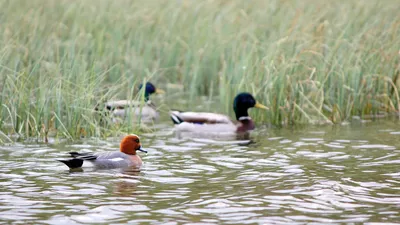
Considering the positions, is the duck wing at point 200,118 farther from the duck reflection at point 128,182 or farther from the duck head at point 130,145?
the duck reflection at point 128,182

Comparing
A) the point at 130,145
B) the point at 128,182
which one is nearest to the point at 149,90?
the point at 130,145

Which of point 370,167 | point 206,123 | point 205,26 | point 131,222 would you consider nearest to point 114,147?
point 206,123

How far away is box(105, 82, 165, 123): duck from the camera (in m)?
13.3

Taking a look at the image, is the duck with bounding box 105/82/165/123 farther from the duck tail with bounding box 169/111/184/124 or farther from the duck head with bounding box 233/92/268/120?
the duck head with bounding box 233/92/268/120

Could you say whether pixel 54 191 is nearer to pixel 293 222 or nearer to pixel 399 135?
pixel 293 222

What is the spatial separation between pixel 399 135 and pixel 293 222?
6.31 metres

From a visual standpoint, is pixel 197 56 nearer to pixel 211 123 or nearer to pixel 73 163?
pixel 211 123

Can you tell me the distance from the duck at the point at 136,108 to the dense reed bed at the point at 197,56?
0.65 feet

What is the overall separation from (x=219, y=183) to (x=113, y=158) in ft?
5.98

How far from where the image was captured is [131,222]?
768cm

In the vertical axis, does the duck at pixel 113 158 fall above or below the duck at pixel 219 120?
below

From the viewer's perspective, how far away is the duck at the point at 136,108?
1331cm

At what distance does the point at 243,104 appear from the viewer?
14.8m

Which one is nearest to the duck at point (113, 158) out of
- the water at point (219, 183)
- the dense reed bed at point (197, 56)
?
the water at point (219, 183)
